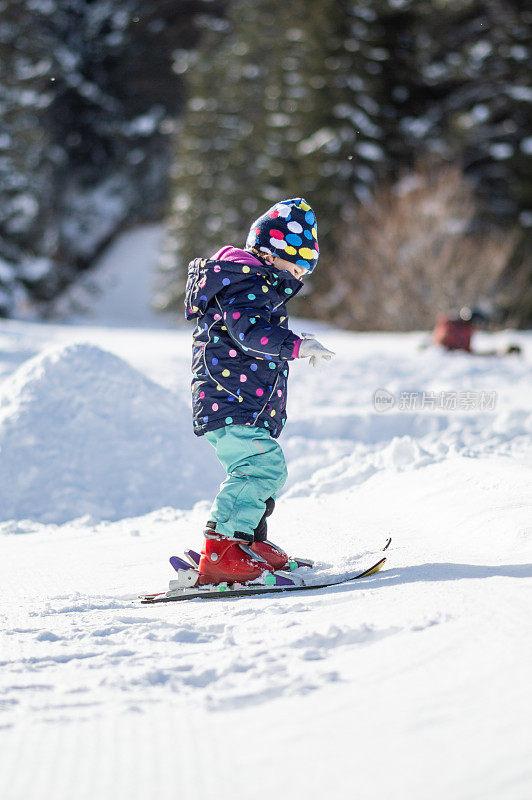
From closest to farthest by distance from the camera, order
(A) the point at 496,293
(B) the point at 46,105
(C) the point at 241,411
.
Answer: (C) the point at 241,411, (A) the point at 496,293, (B) the point at 46,105

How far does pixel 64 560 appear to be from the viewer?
12.5 feet

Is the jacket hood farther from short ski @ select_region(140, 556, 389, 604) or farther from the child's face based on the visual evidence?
short ski @ select_region(140, 556, 389, 604)

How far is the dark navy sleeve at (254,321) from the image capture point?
3.05m

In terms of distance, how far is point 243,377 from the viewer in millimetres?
3182

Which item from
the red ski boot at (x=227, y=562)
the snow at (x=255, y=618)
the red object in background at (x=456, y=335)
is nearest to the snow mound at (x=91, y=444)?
the snow at (x=255, y=618)

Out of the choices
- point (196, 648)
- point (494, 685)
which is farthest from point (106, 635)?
point (494, 685)

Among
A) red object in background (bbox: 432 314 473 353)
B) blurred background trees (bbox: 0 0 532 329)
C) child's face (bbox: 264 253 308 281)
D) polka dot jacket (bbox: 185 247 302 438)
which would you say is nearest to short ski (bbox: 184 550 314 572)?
polka dot jacket (bbox: 185 247 302 438)

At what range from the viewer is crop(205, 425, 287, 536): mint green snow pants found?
3.20 m

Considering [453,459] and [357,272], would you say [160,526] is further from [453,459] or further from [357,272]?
[357,272]

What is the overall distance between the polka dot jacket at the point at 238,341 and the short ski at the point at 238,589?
60 centimetres

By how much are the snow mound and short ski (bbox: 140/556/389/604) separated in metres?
1.81

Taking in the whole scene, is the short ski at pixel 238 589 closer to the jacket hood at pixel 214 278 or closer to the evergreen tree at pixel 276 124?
the jacket hood at pixel 214 278

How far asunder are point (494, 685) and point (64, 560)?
243 centimetres

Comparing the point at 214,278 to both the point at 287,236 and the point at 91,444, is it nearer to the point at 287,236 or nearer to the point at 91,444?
the point at 287,236
